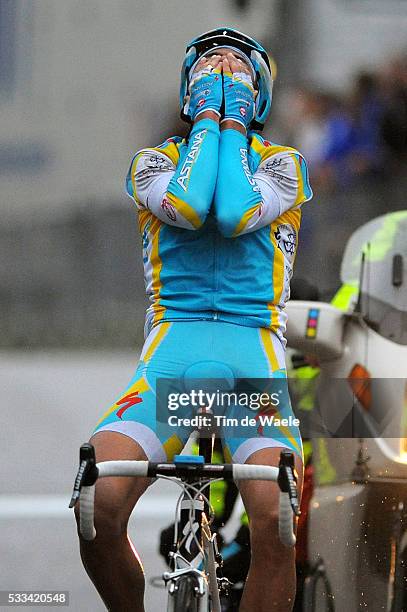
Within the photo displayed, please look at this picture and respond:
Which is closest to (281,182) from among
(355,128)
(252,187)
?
(252,187)

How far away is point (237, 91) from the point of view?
15.0 ft

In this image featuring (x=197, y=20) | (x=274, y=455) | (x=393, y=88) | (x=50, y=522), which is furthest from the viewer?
(x=197, y=20)

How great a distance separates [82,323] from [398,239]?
567 cm

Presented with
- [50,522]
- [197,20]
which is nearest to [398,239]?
[50,522]

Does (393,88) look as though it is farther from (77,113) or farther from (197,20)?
(77,113)

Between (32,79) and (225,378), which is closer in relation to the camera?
(225,378)

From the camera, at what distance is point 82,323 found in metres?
→ 11.3

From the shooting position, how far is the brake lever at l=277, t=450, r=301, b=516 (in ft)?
12.4

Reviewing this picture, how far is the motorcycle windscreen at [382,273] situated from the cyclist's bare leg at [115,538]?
1516 mm

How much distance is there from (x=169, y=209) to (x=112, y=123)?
23.6ft

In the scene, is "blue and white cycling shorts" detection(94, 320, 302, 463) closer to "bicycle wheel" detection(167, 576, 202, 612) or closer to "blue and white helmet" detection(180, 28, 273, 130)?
"bicycle wheel" detection(167, 576, 202, 612)

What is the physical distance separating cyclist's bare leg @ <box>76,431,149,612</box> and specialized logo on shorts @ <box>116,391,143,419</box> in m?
0.09

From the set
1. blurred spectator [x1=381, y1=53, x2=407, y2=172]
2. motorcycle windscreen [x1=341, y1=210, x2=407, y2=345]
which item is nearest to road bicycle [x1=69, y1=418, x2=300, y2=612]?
motorcycle windscreen [x1=341, y1=210, x2=407, y2=345]

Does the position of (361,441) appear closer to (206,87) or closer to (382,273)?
(382,273)
